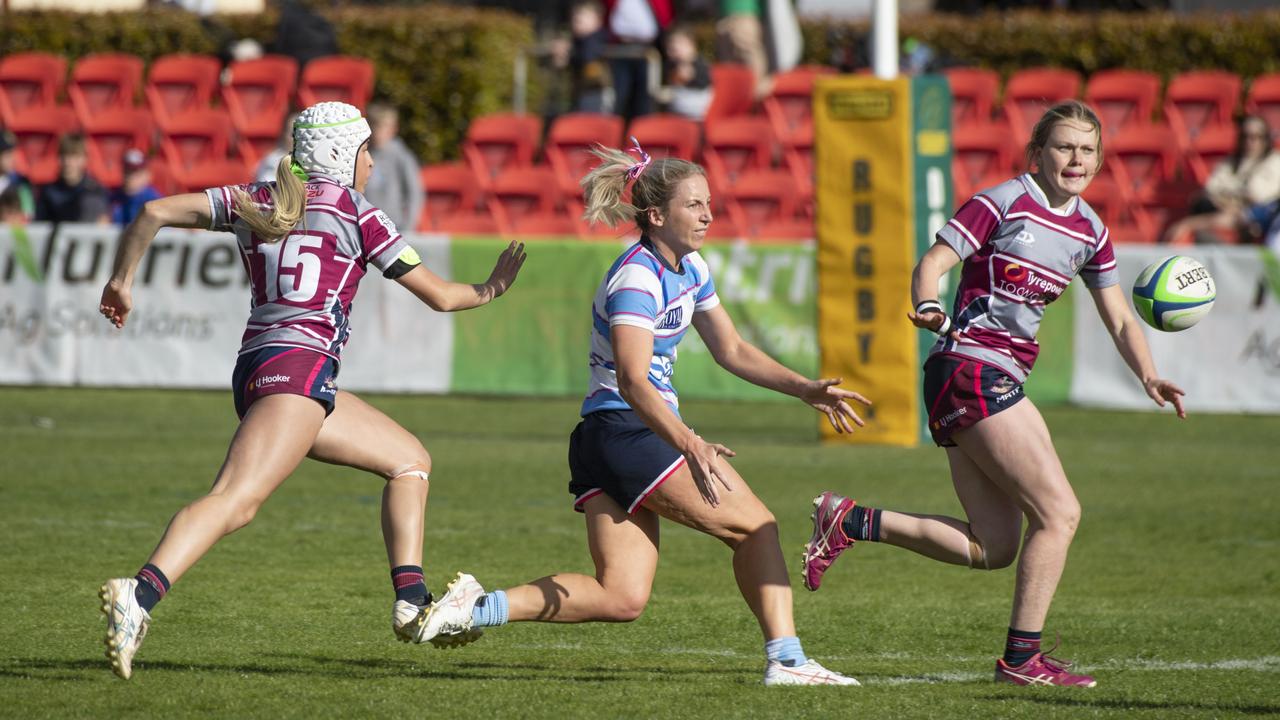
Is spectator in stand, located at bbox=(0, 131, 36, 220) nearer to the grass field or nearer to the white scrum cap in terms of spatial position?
the grass field

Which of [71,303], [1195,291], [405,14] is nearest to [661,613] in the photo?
[1195,291]

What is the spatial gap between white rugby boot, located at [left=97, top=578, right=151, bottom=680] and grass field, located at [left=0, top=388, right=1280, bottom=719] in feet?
0.51

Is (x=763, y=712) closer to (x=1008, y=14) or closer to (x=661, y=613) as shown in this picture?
(x=661, y=613)

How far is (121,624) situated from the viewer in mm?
5176

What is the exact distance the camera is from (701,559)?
8.73m

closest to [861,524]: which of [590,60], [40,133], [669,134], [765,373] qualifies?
[765,373]

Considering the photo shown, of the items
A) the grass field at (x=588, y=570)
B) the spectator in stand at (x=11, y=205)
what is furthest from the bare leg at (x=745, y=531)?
the spectator in stand at (x=11, y=205)

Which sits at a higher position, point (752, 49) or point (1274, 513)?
point (752, 49)

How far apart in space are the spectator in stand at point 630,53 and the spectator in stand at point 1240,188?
5.86 meters

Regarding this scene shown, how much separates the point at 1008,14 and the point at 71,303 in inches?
441

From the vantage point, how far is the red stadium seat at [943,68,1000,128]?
18.7 m

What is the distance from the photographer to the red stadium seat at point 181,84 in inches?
800

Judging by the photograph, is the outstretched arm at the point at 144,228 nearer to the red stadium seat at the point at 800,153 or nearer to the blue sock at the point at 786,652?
the blue sock at the point at 786,652

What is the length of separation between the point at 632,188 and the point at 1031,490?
62.0 inches
